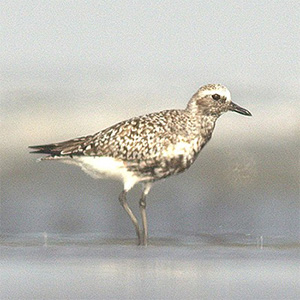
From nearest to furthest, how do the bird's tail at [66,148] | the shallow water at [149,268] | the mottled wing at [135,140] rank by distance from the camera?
the shallow water at [149,268] → the mottled wing at [135,140] → the bird's tail at [66,148]

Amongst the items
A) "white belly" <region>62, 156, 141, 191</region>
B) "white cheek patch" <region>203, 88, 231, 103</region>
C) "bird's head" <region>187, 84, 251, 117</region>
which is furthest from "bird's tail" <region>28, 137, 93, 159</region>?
"white cheek patch" <region>203, 88, 231, 103</region>

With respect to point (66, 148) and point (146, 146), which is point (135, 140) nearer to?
point (146, 146)

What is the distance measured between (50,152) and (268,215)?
12.2 ft

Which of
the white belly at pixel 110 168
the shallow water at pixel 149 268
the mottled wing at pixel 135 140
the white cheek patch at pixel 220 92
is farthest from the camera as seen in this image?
the white cheek patch at pixel 220 92

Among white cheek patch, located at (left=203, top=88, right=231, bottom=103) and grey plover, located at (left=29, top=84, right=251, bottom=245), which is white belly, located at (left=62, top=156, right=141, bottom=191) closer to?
grey plover, located at (left=29, top=84, right=251, bottom=245)

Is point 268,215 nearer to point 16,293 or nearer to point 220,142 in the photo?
point 220,142

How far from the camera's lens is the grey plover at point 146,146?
15977 millimetres

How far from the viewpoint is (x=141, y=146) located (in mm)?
15992

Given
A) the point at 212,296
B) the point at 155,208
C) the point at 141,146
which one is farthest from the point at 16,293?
the point at 155,208

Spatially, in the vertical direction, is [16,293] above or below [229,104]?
below

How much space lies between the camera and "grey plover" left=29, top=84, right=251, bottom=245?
15977mm

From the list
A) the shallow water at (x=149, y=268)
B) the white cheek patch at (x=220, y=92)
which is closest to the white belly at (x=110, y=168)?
the shallow water at (x=149, y=268)

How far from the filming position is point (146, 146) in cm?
1598

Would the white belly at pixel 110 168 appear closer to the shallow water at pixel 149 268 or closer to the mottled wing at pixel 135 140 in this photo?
the mottled wing at pixel 135 140
